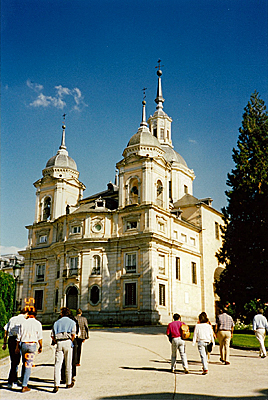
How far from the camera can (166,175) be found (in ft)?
161

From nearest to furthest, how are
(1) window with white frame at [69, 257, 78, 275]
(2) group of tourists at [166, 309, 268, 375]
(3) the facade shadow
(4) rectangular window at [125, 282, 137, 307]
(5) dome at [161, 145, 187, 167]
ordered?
(3) the facade shadow
(2) group of tourists at [166, 309, 268, 375]
(4) rectangular window at [125, 282, 137, 307]
(1) window with white frame at [69, 257, 78, 275]
(5) dome at [161, 145, 187, 167]

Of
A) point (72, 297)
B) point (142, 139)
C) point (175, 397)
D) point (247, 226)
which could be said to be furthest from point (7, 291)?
point (142, 139)

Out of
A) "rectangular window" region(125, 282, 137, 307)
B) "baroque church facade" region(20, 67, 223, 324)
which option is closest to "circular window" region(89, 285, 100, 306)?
"baroque church facade" region(20, 67, 223, 324)

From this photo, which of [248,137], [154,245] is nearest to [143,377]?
[248,137]

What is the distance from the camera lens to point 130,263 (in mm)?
44125

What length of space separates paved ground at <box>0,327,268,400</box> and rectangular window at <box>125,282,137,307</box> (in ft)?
83.7

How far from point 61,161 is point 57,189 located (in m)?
4.61

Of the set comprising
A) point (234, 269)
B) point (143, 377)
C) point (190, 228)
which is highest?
point (190, 228)

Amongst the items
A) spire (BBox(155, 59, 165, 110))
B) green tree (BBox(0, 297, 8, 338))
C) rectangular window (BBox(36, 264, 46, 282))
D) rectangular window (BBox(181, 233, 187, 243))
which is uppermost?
spire (BBox(155, 59, 165, 110))

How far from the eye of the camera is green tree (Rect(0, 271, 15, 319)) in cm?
2156

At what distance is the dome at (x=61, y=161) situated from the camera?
2213 inches

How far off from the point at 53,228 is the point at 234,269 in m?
27.9

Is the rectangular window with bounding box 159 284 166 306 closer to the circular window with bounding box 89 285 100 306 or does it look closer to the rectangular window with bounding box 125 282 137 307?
the rectangular window with bounding box 125 282 137 307

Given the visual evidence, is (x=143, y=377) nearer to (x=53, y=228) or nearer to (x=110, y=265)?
(x=110, y=265)
